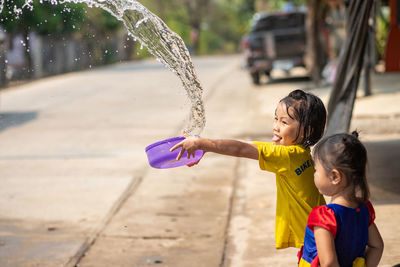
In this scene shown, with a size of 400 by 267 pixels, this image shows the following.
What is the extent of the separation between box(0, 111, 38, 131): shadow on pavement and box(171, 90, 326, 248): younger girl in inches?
380

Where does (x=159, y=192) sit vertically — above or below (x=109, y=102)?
above

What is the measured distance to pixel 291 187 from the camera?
3.07m

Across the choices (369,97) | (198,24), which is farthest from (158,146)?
(198,24)

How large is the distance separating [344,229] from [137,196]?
14.2 feet

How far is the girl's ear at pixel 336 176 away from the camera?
8.40 feet

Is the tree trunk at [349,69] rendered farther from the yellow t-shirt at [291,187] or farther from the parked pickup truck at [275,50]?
the parked pickup truck at [275,50]

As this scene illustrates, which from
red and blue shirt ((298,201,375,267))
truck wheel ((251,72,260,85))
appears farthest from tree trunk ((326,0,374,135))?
truck wheel ((251,72,260,85))

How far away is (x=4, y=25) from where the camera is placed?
2755 centimetres

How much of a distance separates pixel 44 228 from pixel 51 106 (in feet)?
34.2

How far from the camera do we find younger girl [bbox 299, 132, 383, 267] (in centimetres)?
255

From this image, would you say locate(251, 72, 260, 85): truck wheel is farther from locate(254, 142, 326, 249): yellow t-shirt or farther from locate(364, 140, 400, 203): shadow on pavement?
locate(254, 142, 326, 249): yellow t-shirt

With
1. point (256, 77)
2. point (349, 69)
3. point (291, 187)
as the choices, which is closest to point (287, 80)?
point (256, 77)

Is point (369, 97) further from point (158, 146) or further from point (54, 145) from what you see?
point (158, 146)

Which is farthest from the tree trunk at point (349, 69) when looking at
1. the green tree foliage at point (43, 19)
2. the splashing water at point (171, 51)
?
the green tree foliage at point (43, 19)
